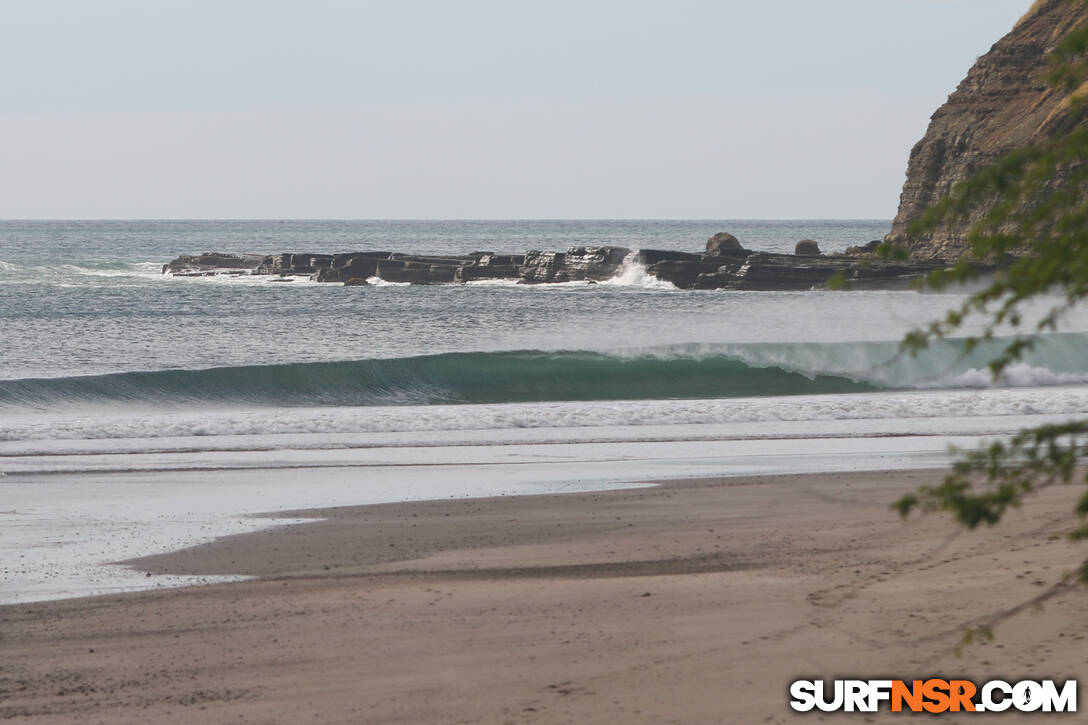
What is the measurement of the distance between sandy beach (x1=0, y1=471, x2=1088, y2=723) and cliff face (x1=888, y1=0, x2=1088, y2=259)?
154 feet

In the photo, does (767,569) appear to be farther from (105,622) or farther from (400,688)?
(105,622)

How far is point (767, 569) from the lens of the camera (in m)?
8.70

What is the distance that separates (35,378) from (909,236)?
24.3 m

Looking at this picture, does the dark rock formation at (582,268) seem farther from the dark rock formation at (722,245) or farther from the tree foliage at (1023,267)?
the tree foliage at (1023,267)

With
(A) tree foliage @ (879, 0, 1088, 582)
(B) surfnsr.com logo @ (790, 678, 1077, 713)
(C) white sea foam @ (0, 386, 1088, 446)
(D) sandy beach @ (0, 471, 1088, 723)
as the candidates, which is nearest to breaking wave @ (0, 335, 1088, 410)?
(C) white sea foam @ (0, 386, 1088, 446)

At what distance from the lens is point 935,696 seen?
5.94 m

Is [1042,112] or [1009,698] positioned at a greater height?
[1042,112]

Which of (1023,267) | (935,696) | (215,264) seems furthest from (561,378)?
(215,264)

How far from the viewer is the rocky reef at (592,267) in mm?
53250

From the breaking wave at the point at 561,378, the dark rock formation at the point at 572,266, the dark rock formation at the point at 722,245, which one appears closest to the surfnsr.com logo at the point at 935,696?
the breaking wave at the point at 561,378

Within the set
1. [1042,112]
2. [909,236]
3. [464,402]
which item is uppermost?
[1042,112]

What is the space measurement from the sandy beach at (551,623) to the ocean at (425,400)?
A: 1225 millimetres

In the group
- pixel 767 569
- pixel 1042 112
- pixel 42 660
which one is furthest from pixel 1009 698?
pixel 1042 112

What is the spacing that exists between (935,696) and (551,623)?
2.38 m
